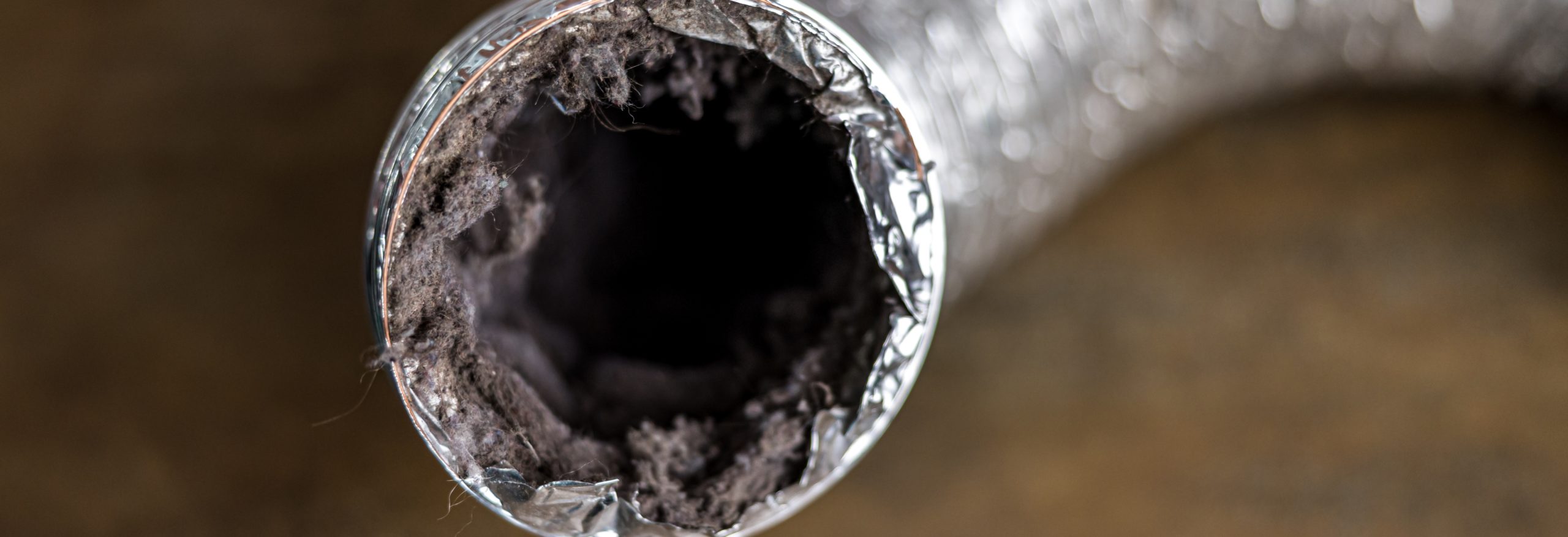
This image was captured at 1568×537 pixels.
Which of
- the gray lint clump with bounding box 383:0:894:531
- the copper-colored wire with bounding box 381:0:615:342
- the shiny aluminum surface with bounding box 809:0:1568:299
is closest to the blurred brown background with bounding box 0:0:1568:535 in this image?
the shiny aluminum surface with bounding box 809:0:1568:299

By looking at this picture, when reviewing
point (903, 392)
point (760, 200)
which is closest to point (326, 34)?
point (760, 200)

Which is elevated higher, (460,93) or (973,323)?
(973,323)

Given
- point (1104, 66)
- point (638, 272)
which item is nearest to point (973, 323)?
point (1104, 66)

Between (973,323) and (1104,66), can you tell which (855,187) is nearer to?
(1104,66)

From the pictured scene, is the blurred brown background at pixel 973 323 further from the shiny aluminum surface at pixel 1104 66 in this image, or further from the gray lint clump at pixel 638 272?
the gray lint clump at pixel 638 272

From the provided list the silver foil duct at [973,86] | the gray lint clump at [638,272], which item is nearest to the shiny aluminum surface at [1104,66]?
the silver foil duct at [973,86]

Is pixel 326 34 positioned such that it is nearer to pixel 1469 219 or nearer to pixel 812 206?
pixel 812 206

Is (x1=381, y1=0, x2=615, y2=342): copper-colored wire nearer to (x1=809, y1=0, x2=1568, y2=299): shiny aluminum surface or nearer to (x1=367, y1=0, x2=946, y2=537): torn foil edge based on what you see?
(x1=367, y1=0, x2=946, y2=537): torn foil edge
